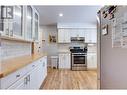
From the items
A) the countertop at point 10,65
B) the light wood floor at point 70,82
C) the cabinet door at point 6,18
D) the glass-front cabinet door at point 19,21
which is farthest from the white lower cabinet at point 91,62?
→ the cabinet door at point 6,18

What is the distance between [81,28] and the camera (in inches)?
322

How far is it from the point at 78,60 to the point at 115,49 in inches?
222

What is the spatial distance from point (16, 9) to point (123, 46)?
209 cm

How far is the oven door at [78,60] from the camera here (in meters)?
7.86

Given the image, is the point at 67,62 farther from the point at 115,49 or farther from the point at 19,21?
the point at 115,49

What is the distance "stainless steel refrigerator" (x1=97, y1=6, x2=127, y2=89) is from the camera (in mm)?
1956

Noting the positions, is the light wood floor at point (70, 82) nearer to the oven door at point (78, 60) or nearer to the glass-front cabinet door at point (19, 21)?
the glass-front cabinet door at point (19, 21)

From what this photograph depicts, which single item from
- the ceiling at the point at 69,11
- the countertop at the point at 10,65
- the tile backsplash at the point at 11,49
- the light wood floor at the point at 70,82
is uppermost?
the ceiling at the point at 69,11

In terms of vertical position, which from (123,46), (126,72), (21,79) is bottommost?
(21,79)

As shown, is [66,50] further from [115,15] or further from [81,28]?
[115,15]

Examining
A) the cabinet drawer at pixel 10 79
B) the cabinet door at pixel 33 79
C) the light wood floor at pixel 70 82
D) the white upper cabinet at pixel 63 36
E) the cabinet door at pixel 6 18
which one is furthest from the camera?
the white upper cabinet at pixel 63 36

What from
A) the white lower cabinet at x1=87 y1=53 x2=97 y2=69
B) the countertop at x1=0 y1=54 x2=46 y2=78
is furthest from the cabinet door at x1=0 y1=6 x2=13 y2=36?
the white lower cabinet at x1=87 y1=53 x2=97 y2=69

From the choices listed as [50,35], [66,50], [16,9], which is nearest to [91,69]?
[66,50]

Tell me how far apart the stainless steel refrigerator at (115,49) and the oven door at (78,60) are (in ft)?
15.8
